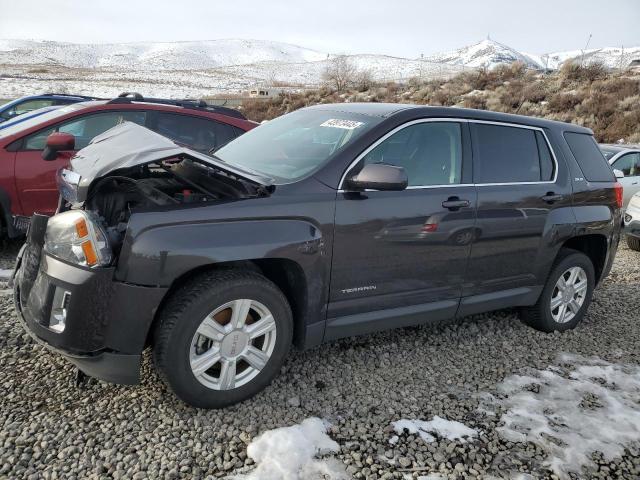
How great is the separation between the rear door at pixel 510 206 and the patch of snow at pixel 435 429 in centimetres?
105

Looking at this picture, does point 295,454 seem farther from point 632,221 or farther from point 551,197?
point 632,221

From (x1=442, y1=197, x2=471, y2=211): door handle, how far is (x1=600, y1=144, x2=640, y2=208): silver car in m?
7.14

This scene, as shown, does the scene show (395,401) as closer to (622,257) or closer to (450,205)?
(450,205)

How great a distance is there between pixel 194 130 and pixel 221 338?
4120 mm

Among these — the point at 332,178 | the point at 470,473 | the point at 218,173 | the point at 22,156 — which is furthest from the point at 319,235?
the point at 22,156

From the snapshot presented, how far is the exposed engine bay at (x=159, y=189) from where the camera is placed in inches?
115

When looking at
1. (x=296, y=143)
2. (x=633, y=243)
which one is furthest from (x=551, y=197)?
(x=633, y=243)

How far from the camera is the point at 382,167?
3.06 meters

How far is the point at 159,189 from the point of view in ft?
11.2

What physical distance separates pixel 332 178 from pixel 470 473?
5.87 feet

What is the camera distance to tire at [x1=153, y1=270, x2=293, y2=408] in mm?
2693

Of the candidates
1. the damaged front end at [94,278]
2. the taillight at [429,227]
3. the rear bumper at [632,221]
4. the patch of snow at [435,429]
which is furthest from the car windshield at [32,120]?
the rear bumper at [632,221]

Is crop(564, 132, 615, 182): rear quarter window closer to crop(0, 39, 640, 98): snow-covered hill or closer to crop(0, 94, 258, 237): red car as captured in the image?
crop(0, 94, 258, 237): red car

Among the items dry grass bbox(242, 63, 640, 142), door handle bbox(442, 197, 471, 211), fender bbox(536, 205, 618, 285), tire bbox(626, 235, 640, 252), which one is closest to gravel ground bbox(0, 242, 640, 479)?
fender bbox(536, 205, 618, 285)
